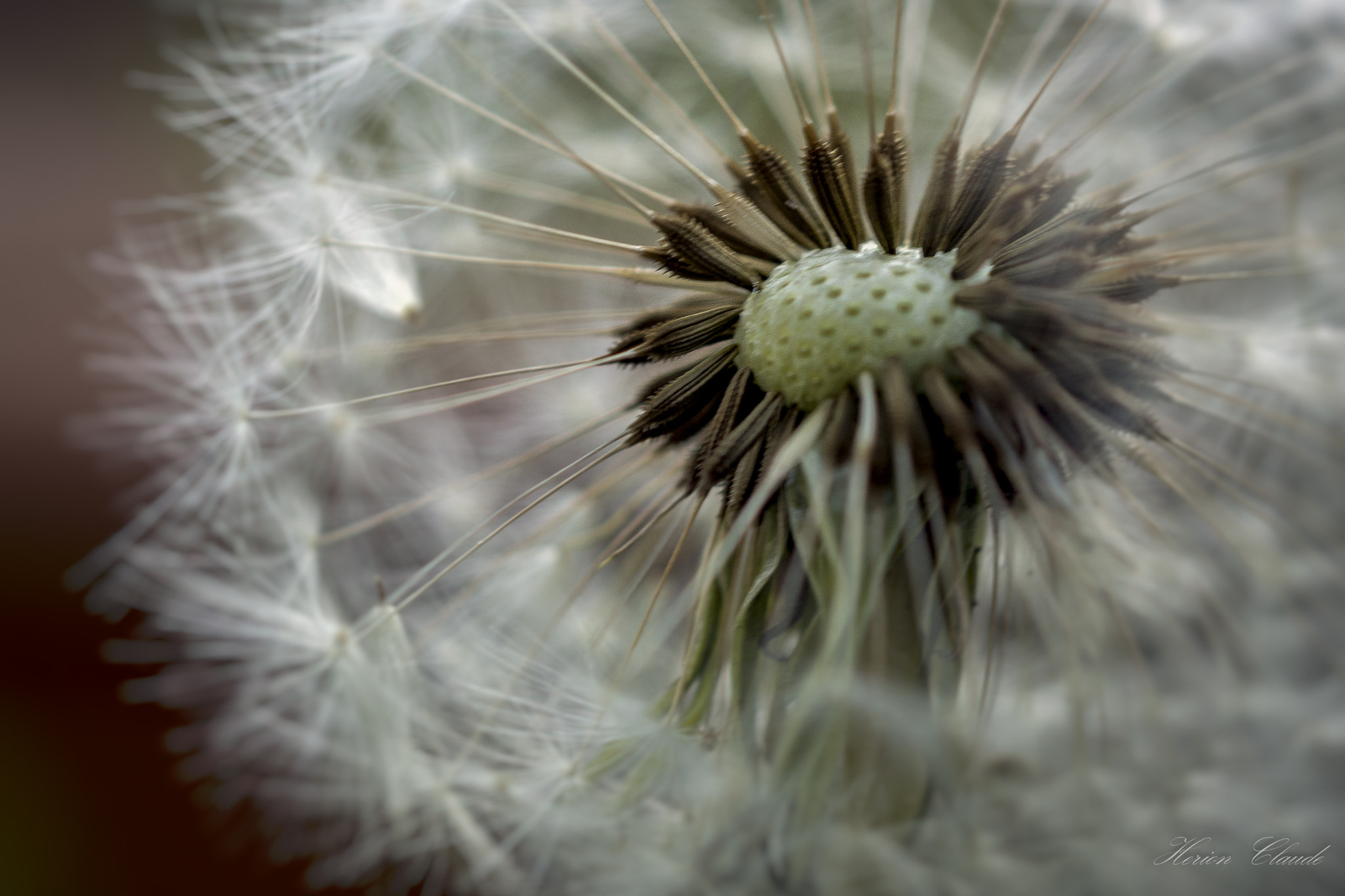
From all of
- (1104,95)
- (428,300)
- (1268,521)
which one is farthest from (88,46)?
(1268,521)

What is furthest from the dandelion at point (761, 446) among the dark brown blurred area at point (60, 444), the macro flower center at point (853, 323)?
the dark brown blurred area at point (60, 444)
